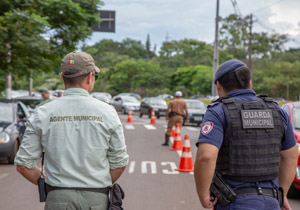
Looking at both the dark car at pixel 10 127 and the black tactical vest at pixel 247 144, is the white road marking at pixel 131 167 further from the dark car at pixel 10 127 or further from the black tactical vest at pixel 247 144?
the black tactical vest at pixel 247 144

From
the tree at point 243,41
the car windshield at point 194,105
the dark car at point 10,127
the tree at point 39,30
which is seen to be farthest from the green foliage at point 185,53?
the dark car at point 10,127

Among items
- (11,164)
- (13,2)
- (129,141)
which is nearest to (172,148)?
(129,141)

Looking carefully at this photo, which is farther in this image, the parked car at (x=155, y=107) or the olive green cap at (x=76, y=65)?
the parked car at (x=155, y=107)

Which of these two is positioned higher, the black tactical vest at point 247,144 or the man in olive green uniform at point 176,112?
the black tactical vest at point 247,144

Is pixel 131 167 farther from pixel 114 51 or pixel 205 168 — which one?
pixel 114 51

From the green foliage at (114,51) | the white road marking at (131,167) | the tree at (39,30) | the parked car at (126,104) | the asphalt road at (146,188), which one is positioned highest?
the green foliage at (114,51)

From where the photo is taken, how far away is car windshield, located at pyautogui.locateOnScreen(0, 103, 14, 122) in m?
11.1

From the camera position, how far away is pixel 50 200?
283 cm

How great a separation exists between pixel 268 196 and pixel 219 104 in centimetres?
67

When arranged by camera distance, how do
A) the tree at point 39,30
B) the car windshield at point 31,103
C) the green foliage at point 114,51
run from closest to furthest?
the tree at point 39,30 → the car windshield at point 31,103 → the green foliage at point 114,51

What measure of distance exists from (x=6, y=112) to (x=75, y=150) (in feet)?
30.0

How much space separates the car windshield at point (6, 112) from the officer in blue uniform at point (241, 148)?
897cm

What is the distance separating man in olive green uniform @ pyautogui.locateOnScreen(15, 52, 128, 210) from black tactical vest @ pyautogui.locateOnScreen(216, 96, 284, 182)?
687 mm

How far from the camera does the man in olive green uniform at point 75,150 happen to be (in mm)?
2793
